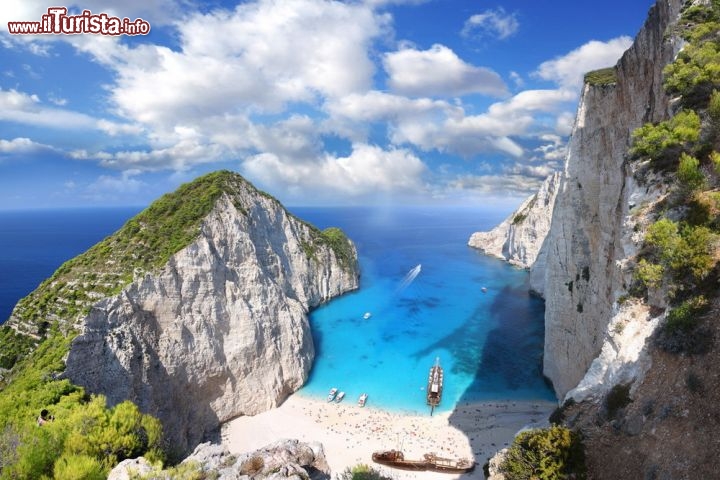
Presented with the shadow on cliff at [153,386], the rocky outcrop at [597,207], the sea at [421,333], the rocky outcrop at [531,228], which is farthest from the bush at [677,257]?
the rocky outcrop at [531,228]

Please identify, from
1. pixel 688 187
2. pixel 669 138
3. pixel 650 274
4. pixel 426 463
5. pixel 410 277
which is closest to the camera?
pixel 650 274

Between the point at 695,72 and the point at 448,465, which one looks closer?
the point at 695,72

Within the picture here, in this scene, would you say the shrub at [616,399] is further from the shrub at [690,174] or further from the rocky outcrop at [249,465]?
the rocky outcrop at [249,465]

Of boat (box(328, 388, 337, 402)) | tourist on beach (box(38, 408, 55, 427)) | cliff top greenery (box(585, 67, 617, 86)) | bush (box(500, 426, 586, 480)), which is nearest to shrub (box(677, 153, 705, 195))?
bush (box(500, 426, 586, 480))

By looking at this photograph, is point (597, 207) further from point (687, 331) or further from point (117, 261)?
point (117, 261)

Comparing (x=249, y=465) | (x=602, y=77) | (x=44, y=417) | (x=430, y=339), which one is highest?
(x=602, y=77)

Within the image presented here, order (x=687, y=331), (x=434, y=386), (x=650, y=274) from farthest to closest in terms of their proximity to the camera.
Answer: (x=434, y=386), (x=650, y=274), (x=687, y=331)

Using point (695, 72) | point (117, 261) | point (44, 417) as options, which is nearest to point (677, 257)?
point (695, 72)

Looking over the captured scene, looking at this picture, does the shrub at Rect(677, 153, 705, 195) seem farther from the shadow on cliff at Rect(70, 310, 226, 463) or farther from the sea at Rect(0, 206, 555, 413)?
the shadow on cliff at Rect(70, 310, 226, 463)
